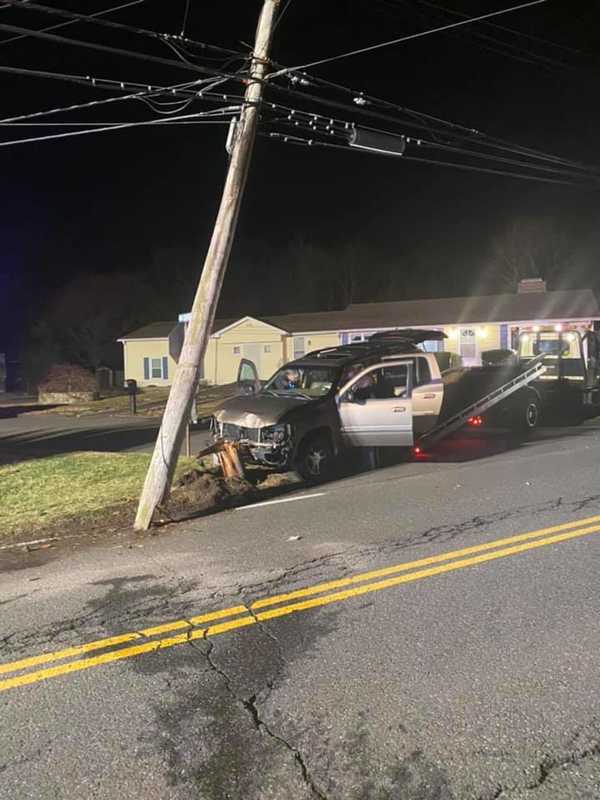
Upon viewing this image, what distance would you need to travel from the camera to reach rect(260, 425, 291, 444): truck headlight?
10125mm

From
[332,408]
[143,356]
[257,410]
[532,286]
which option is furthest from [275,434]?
[143,356]

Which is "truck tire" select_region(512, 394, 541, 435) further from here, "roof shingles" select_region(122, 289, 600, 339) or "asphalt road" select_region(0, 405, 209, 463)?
"roof shingles" select_region(122, 289, 600, 339)

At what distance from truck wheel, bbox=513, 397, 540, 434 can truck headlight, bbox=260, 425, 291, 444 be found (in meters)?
7.62

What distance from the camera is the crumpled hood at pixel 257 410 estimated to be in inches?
402

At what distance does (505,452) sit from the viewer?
1277 centimetres

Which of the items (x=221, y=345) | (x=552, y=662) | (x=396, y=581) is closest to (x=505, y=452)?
(x=396, y=581)

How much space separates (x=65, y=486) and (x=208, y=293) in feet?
13.7

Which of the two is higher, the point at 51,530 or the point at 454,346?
the point at 454,346

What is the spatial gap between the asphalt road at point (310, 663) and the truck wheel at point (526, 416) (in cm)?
838

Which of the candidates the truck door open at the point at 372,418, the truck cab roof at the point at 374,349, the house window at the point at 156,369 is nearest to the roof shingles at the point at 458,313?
the house window at the point at 156,369

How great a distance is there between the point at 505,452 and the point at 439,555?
23.2ft

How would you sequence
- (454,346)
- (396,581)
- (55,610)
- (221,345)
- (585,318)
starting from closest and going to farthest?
(55,610)
(396,581)
(585,318)
(454,346)
(221,345)

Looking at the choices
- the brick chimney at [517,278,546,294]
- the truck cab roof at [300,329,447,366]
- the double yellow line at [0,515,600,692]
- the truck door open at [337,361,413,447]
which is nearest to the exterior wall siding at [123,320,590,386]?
the brick chimney at [517,278,546,294]

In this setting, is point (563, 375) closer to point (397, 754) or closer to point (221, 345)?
point (397, 754)
